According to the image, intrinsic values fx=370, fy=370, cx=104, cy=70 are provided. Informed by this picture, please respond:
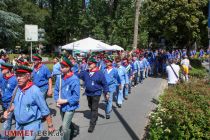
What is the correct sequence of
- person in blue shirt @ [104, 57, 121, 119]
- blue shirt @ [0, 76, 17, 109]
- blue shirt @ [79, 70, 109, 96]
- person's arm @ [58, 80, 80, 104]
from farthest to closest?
person in blue shirt @ [104, 57, 121, 119]
blue shirt @ [79, 70, 109, 96]
blue shirt @ [0, 76, 17, 109]
person's arm @ [58, 80, 80, 104]

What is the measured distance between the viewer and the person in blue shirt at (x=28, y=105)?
5477mm

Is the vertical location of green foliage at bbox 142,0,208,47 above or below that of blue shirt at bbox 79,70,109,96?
above

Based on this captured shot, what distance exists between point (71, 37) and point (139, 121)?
41.4 m

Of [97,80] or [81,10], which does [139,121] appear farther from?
[81,10]

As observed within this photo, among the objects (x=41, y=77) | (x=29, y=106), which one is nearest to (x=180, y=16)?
(x=41, y=77)

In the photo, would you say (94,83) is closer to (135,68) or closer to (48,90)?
(48,90)

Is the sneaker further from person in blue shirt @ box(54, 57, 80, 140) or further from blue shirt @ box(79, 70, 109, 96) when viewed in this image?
person in blue shirt @ box(54, 57, 80, 140)

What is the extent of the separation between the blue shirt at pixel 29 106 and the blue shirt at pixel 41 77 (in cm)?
430

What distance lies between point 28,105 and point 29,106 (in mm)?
25

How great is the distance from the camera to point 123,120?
1075 cm

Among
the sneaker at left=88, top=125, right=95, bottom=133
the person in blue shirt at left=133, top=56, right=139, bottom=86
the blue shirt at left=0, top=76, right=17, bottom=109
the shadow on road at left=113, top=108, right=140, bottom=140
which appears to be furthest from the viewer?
the person in blue shirt at left=133, top=56, right=139, bottom=86

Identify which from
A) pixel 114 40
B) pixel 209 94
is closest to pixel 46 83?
pixel 209 94

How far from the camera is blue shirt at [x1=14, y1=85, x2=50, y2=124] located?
17.9 feet

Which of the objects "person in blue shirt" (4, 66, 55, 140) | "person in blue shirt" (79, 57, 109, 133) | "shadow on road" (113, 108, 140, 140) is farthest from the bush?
"person in blue shirt" (4, 66, 55, 140)
